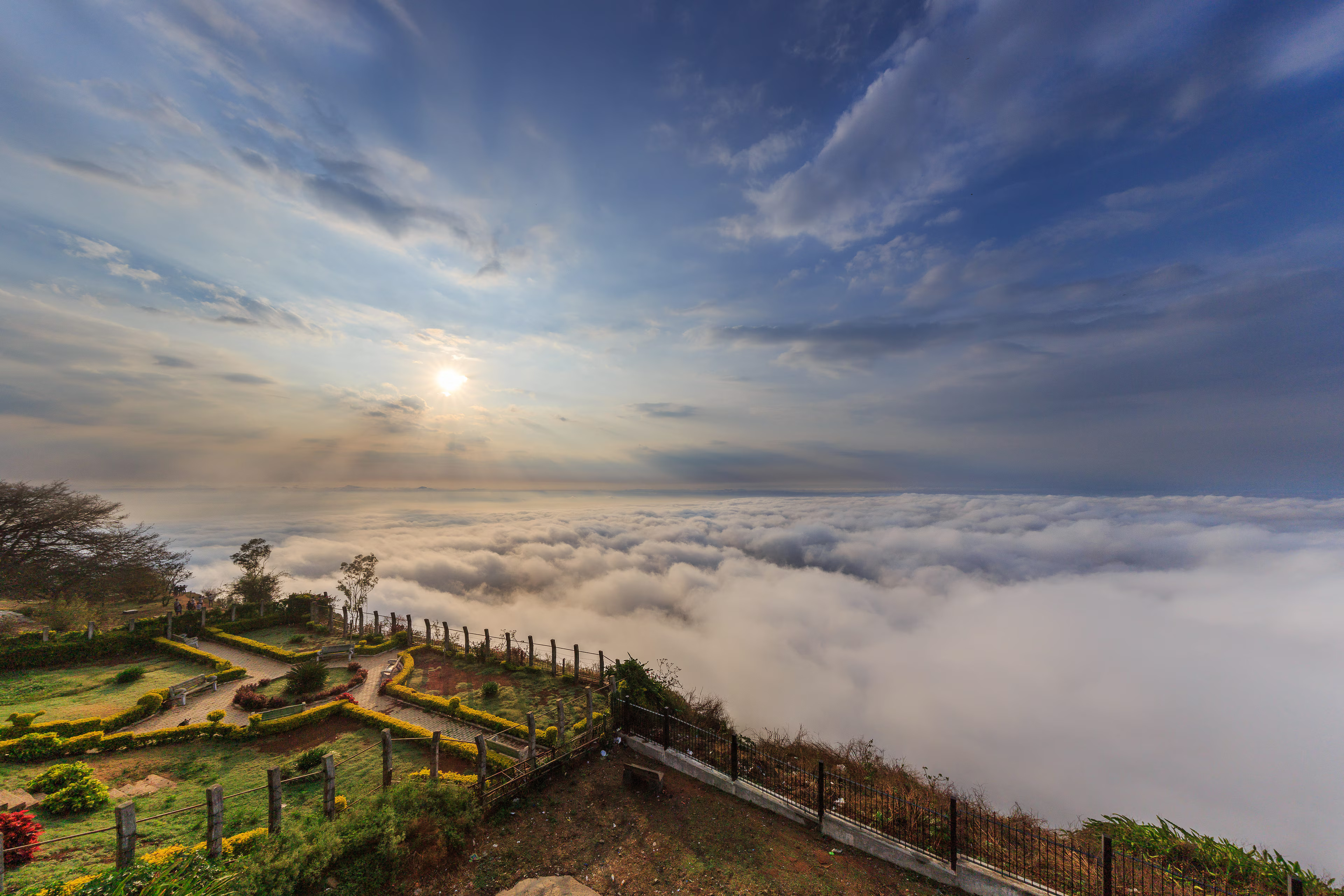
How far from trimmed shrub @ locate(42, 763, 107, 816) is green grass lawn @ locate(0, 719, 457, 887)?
0.67ft

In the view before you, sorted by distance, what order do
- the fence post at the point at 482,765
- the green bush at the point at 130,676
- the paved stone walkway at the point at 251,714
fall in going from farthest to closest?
the green bush at the point at 130,676
the paved stone walkway at the point at 251,714
the fence post at the point at 482,765

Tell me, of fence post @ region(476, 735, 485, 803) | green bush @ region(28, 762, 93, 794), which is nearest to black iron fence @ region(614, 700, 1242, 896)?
fence post @ region(476, 735, 485, 803)

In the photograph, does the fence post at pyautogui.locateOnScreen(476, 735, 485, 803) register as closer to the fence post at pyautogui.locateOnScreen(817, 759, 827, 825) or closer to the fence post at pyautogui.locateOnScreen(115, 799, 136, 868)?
the fence post at pyautogui.locateOnScreen(115, 799, 136, 868)

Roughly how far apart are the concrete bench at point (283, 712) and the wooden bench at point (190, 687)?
5682 millimetres

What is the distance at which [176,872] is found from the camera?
31.1 feet

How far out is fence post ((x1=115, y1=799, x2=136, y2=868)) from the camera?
9492 mm

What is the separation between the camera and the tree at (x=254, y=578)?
45344mm

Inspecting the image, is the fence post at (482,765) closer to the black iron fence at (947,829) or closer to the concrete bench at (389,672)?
the black iron fence at (947,829)

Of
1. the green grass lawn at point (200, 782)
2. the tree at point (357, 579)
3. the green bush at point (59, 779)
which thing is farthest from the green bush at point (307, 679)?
the tree at point (357, 579)

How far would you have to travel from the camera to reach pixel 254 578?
1813 inches

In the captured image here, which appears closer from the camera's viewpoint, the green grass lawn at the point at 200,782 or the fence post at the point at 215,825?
the fence post at the point at 215,825

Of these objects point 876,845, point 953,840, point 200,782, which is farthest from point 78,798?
point 953,840

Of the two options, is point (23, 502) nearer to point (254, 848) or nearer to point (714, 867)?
point (254, 848)

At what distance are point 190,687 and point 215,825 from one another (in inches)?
893
